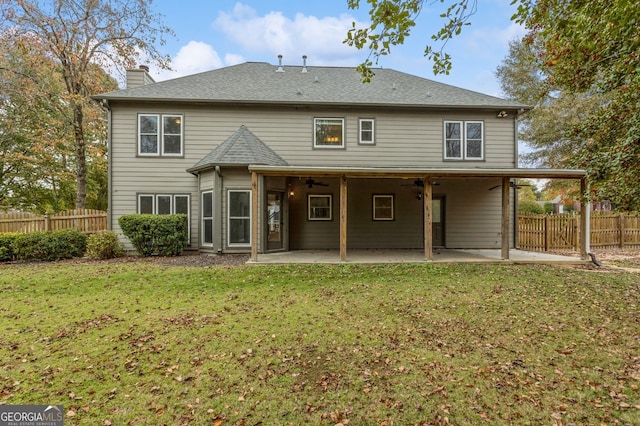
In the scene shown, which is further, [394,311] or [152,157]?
[152,157]

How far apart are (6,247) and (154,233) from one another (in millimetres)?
4024

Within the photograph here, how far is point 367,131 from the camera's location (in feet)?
38.2

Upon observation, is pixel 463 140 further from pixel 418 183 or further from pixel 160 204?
pixel 160 204

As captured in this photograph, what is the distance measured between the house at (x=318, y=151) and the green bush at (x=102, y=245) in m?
1.23

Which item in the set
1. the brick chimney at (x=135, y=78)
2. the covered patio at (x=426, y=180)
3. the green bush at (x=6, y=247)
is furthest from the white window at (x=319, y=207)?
the green bush at (x=6, y=247)

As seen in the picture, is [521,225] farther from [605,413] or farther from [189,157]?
[189,157]

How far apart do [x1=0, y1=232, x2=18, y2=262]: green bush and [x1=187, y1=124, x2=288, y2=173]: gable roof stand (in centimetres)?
531

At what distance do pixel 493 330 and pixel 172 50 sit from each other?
16761 millimetres

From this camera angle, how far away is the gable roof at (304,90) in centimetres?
1110

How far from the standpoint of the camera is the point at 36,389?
2.88 meters

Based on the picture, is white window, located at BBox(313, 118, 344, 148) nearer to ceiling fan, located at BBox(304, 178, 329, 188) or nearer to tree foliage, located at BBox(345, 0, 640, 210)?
ceiling fan, located at BBox(304, 178, 329, 188)

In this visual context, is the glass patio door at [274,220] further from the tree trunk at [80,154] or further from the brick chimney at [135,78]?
the tree trunk at [80,154]

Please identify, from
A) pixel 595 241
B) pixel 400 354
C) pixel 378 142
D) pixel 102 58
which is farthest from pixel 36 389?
pixel 595 241

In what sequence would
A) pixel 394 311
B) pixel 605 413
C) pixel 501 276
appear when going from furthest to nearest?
1. pixel 501 276
2. pixel 394 311
3. pixel 605 413
